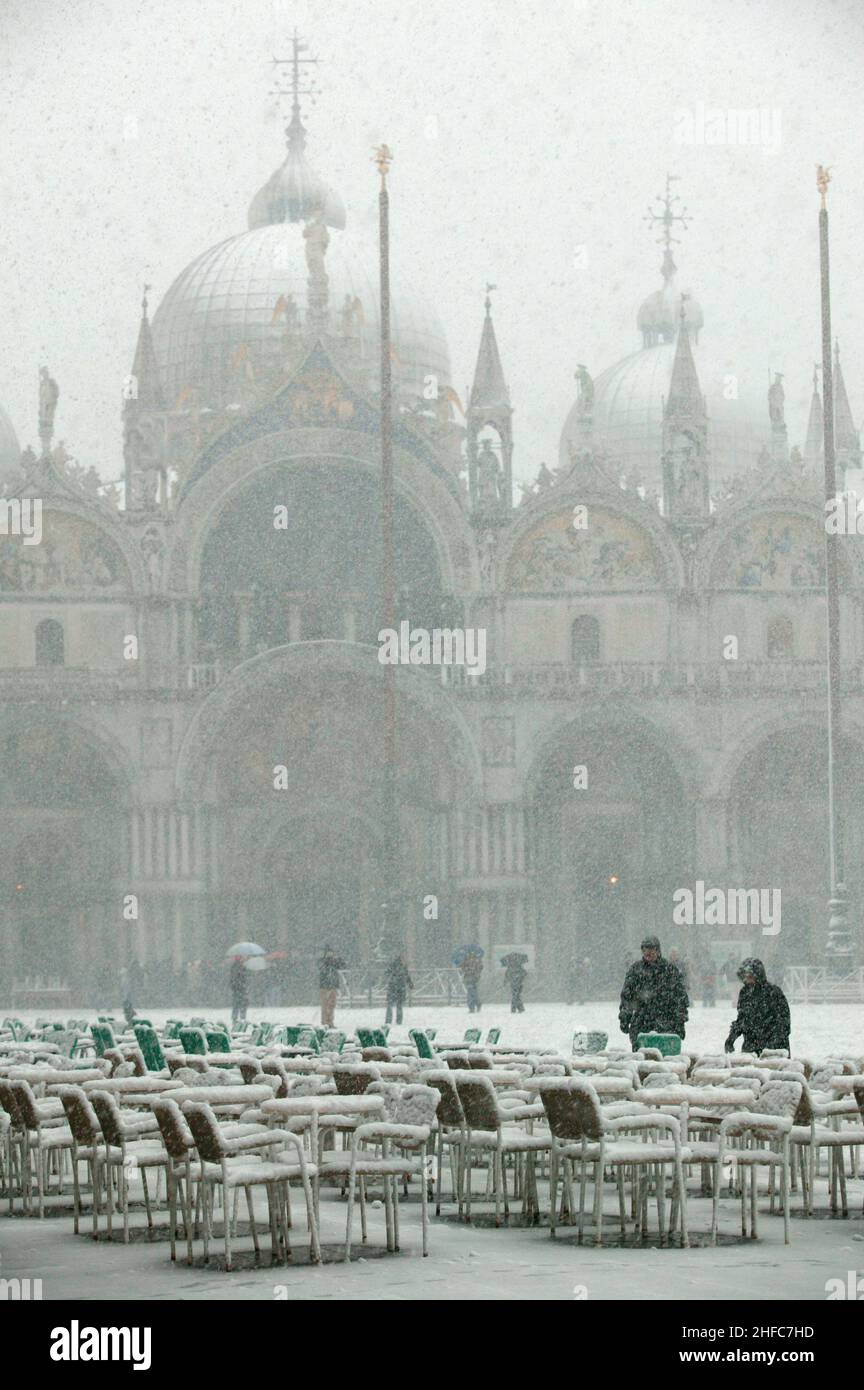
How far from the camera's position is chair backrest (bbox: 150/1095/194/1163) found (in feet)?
41.6

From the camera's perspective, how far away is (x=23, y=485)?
156ft

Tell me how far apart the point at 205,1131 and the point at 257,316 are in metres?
43.4

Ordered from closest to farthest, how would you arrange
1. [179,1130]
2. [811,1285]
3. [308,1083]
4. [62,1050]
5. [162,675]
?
[811,1285]
[179,1130]
[308,1083]
[62,1050]
[162,675]

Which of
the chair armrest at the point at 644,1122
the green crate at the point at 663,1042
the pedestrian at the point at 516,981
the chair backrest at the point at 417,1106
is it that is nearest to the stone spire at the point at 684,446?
the pedestrian at the point at 516,981

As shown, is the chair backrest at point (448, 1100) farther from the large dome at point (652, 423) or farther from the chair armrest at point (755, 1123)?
the large dome at point (652, 423)

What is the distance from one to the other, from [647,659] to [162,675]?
31.3 feet

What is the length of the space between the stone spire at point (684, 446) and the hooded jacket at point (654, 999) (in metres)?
30.0

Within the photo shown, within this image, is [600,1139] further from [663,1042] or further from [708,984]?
[708,984]

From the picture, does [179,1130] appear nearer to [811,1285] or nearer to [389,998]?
[811,1285]

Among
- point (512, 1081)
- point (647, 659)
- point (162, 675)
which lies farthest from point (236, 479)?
point (512, 1081)

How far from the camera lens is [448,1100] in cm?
1434

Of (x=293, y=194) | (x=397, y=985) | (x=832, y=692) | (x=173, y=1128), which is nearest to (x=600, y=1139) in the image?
(x=173, y=1128)

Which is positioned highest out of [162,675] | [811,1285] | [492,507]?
[492,507]

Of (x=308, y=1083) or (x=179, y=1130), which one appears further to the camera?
(x=308, y=1083)
